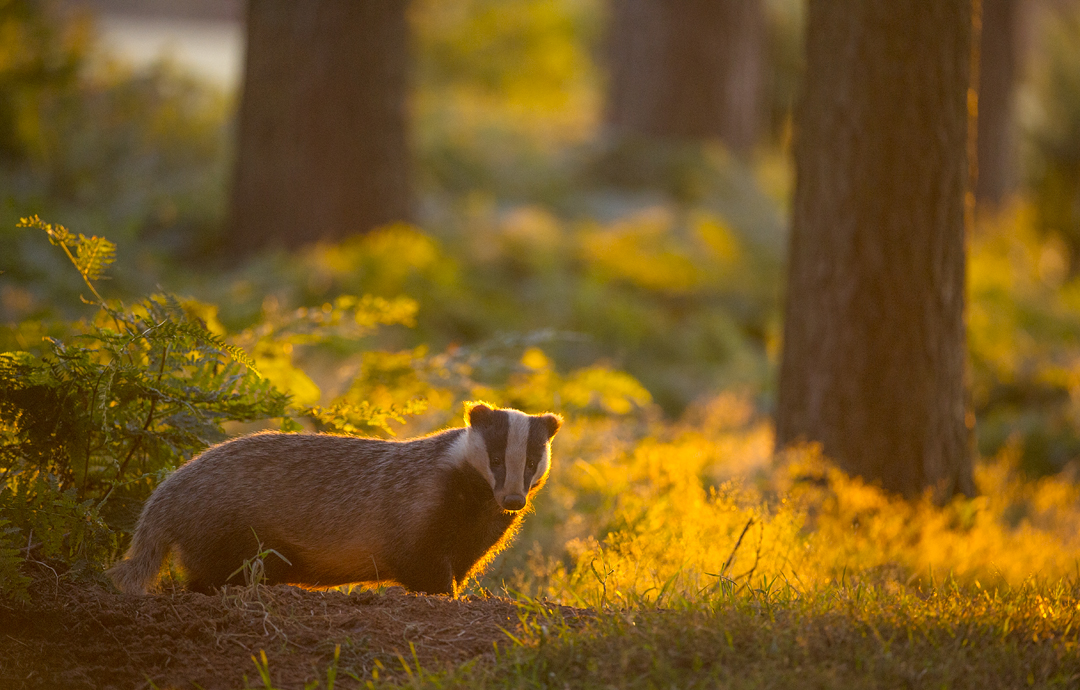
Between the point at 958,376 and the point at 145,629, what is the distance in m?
4.91

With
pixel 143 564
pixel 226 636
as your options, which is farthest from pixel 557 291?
pixel 226 636

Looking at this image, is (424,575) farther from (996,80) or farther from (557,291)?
(996,80)

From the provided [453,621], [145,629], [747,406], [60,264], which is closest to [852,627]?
[453,621]

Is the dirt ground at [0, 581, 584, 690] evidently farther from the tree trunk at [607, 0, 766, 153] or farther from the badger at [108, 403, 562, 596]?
the tree trunk at [607, 0, 766, 153]

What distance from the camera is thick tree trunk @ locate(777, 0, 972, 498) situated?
604 centimetres

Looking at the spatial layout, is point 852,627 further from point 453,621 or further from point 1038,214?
point 1038,214

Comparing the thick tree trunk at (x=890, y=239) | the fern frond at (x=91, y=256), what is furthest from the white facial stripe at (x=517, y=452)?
the thick tree trunk at (x=890, y=239)

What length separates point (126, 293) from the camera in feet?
28.4

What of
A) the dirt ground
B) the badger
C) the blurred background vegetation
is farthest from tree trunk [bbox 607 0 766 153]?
the dirt ground

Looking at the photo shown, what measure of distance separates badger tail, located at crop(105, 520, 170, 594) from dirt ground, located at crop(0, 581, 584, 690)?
134 millimetres

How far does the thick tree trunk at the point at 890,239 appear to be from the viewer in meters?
6.04

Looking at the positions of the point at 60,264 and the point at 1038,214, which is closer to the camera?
the point at 60,264

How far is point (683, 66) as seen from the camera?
1489 cm

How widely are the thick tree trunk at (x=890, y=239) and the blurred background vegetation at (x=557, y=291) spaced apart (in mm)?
426
